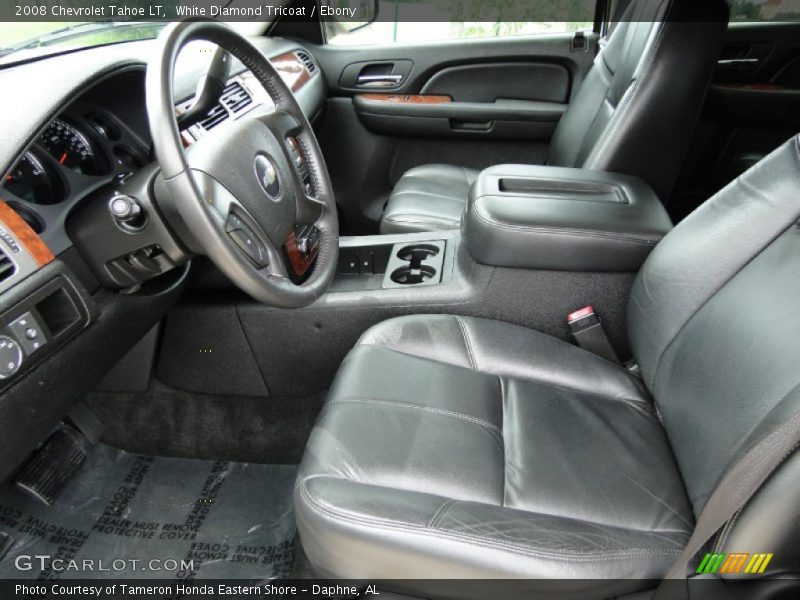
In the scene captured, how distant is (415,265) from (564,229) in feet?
1.25

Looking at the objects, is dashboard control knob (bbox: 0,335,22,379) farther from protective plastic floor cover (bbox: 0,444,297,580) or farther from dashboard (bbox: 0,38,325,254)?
protective plastic floor cover (bbox: 0,444,297,580)

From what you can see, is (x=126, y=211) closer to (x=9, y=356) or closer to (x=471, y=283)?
(x=9, y=356)

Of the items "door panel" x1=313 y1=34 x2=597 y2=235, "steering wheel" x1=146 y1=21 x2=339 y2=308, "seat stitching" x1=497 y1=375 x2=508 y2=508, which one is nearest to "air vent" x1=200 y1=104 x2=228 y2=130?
"steering wheel" x1=146 y1=21 x2=339 y2=308

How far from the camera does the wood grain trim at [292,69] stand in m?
2.07

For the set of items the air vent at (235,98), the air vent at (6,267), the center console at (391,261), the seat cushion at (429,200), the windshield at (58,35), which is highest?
the windshield at (58,35)

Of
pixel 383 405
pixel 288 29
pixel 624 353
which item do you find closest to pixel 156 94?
pixel 383 405

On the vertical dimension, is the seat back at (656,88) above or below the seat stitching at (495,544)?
above

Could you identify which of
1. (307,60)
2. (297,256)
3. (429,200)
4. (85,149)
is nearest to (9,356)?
(85,149)

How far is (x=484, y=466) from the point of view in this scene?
95 cm

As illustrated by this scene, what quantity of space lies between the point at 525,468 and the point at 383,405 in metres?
0.24

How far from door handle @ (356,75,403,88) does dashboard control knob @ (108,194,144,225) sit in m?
1.61

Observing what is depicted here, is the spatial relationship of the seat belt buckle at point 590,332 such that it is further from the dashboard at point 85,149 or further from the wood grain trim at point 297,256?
the dashboard at point 85,149

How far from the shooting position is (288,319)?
1.42 m

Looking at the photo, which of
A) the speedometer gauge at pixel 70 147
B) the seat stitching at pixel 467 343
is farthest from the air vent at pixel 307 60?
the seat stitching at pixel 467 343
